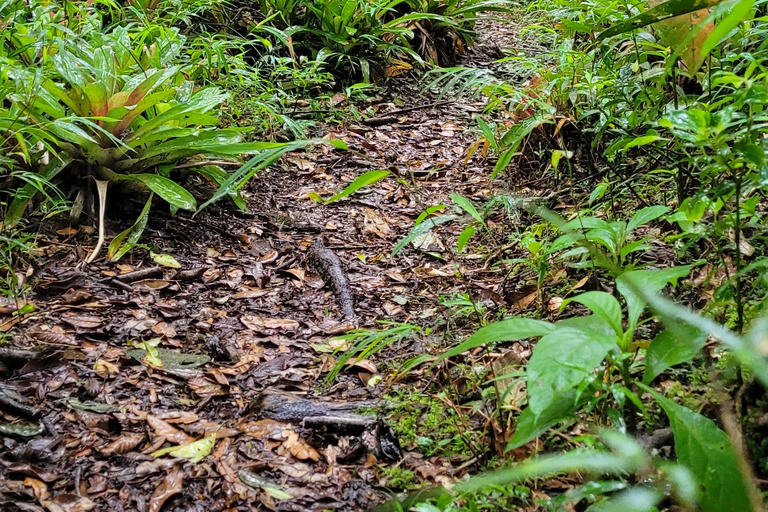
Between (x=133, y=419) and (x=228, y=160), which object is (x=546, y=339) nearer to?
(x=133, y=419)

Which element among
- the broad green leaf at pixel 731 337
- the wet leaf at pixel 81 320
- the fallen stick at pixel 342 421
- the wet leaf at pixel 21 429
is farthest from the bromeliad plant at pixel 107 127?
the broad green leaf at pixel 731 337

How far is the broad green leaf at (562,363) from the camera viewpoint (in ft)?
3.05

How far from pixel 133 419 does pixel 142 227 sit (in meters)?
1.21

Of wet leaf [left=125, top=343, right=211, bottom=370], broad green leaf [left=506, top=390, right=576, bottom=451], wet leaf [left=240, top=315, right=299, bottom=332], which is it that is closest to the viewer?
broad green leaf [left=506, top=390, right=576, bottom=451]

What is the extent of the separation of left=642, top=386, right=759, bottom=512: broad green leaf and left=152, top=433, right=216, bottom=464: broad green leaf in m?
1.26

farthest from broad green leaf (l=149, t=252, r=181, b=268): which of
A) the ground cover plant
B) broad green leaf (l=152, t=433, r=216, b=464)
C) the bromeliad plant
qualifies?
broad green leaf (l=152, t=433, r=216, b=464)

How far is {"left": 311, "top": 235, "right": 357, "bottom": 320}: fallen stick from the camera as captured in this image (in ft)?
8.00

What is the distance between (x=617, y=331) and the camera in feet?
3.59

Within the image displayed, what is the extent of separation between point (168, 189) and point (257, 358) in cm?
112

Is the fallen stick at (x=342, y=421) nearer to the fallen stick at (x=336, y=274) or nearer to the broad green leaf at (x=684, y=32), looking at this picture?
the fallen stick at (x=336, y=274)

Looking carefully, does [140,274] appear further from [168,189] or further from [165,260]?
[168,189]

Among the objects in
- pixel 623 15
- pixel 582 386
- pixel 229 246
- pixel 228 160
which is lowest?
pixel 229 246

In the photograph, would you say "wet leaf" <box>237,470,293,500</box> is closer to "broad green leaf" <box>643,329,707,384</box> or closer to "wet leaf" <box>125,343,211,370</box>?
"wet leaf" <box>125,343,211,370</box>

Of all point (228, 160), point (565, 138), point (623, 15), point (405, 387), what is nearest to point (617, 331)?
point (405, 387)
